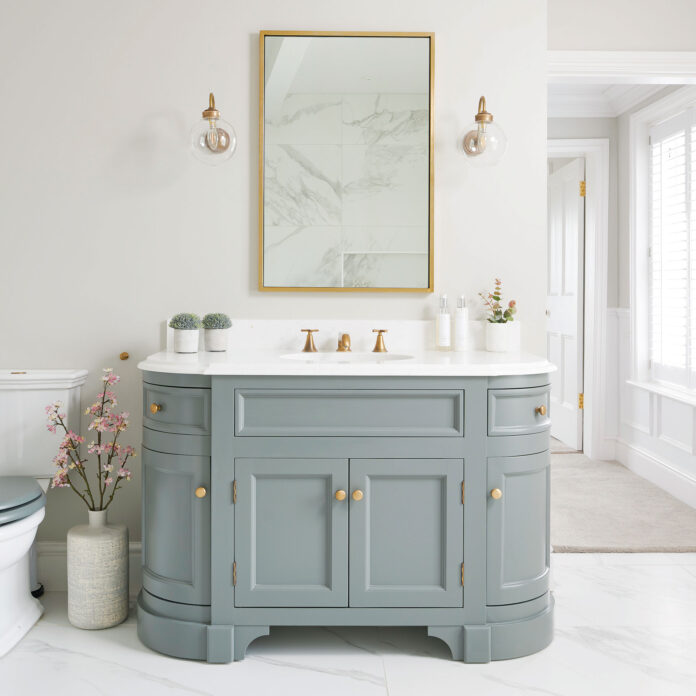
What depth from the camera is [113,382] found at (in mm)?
2434

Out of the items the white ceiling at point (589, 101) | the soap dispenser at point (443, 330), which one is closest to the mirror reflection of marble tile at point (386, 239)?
the soap dispenser at point (443, 330)

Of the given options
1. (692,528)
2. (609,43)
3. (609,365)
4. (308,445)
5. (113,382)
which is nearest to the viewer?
(308,445)

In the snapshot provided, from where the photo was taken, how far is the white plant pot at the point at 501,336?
8.10 ft

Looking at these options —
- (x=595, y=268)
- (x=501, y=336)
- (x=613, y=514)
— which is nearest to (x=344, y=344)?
(x=501, y=336)

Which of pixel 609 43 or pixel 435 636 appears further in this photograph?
pixel 609 43

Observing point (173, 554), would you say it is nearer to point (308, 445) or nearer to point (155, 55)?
point (308, 445)

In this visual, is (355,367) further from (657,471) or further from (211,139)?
(657,471)

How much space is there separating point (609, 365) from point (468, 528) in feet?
9.53

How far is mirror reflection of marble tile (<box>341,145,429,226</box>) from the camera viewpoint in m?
2.54

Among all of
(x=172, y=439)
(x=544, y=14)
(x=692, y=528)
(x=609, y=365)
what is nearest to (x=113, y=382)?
(x=172, y=439)

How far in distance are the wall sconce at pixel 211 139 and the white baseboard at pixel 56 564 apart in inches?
56.1

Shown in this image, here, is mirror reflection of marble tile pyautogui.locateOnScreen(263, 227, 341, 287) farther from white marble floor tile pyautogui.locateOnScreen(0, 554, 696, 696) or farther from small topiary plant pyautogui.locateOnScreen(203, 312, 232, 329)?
white marble floor tile pyautogui.locateOnScreen(0, 554, 696, 696)

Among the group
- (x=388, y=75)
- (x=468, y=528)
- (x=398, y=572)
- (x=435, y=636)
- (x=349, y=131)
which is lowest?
(x=435, y=636)

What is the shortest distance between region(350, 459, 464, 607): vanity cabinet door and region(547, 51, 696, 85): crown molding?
172 cm
